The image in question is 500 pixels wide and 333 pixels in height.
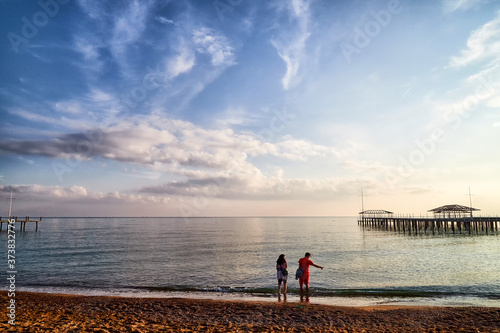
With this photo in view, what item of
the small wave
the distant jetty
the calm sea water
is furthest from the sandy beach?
the distant jetty

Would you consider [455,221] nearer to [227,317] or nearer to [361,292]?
[361,292]

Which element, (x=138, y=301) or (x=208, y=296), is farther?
(x=208, y=296)

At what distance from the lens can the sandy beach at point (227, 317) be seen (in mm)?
9094

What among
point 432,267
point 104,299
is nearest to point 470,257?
point 432,267

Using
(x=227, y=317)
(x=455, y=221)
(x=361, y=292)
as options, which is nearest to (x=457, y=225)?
(x=455, y=221)

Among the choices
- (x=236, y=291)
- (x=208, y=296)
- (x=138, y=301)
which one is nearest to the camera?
(x=138, y=301)

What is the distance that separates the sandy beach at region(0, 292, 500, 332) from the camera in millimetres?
9094

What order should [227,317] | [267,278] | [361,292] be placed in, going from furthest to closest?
[267,278] < [361,292] < [227,317]

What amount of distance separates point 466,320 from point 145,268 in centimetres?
2170

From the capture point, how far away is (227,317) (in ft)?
35.0

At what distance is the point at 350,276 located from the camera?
2052 centimetres

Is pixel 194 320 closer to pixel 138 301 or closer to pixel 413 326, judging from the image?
pixel 138 301

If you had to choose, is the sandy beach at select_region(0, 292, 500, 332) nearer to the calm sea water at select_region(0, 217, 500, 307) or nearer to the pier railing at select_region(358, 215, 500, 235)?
the calm sea water at select_region(0, 217, 500, 307)

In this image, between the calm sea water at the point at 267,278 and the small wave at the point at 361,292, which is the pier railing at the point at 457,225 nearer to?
the calm sea water at the point at 267,278
